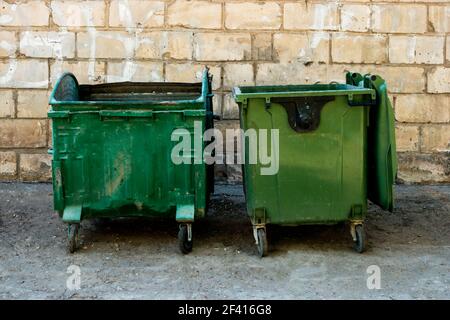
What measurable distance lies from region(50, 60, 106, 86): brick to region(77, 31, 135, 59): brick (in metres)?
0.12

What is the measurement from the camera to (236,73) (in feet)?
21.9

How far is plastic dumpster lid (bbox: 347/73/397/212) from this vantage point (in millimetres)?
4617

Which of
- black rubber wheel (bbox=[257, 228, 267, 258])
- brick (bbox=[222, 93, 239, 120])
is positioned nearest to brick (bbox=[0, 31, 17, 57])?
brick (bbox=[222, 93, 239, 120])

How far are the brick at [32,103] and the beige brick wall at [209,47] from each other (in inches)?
0.4

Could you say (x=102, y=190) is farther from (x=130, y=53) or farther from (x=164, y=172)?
(x=130, y=53)

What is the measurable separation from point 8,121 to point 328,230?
139 inches

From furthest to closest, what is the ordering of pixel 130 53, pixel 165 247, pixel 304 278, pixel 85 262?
pixel 130 53, pixel 165 247, pixel 85 262, pixel 304 278

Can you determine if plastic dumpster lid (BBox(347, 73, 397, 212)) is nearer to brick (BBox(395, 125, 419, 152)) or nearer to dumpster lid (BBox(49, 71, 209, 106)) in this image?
dumpster lid (BBox(49, 71, 209, 106))

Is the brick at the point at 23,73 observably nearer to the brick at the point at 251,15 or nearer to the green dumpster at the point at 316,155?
the brick at the point at 251,15

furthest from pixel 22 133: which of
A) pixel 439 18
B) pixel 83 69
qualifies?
pixel 439 18

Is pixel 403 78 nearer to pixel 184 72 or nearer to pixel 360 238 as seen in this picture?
pixel 184 72

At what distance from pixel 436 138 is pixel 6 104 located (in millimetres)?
4480

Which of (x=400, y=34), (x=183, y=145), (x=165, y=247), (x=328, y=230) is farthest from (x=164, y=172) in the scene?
(x=400, y=34)

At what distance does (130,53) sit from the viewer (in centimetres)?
665
